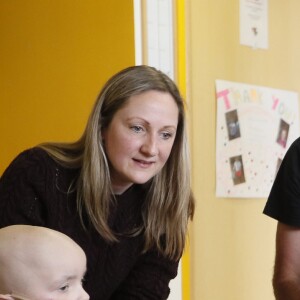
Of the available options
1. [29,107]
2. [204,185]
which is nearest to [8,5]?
[29,107]

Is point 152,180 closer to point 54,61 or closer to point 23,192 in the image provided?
point 23,192

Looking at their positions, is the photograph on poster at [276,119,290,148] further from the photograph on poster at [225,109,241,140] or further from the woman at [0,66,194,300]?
the woman at [0,66,194,300]

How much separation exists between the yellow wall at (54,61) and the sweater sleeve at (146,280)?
79cm

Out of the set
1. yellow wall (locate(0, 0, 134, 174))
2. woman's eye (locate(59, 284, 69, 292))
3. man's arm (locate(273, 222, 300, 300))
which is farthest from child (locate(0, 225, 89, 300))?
yellow wall (locate(0, 0, 134, 174))

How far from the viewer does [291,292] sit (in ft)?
6.00

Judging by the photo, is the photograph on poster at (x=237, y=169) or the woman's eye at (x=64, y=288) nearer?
the woman's eye at (x=64, y=288)

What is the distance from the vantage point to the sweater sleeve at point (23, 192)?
65.3 inches

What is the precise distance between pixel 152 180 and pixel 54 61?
0.98 meters

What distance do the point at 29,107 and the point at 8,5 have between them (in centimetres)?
44

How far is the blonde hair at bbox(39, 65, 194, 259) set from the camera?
1.73 m

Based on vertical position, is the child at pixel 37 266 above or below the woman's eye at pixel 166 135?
below

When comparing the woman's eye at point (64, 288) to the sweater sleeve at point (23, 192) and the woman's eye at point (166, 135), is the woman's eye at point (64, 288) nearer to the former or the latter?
the sweater sleeve at point (23, 192)

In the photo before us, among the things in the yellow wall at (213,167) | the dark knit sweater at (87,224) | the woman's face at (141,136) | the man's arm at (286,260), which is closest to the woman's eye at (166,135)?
the woman's face at (141,136)

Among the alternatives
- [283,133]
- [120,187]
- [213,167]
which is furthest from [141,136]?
[283,133]
